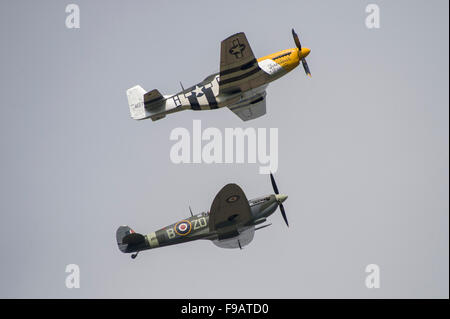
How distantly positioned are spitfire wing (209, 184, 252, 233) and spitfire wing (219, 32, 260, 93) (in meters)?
6.24

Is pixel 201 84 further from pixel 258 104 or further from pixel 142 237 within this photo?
pixel 142 237

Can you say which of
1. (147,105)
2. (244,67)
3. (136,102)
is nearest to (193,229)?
(147,105)

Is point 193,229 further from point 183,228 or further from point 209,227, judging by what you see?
point 209,227

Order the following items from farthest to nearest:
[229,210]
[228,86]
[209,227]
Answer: [228,86] → [209,227] → [229,210]

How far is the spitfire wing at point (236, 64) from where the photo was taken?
3453cm

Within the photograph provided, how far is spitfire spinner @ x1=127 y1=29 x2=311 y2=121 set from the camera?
35.3 metres

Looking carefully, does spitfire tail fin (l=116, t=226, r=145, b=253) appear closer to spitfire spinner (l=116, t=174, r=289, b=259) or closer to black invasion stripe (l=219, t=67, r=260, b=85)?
spitfire spinner (l=116, t=174, r=289, b=259)

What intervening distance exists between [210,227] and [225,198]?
6.53 feet

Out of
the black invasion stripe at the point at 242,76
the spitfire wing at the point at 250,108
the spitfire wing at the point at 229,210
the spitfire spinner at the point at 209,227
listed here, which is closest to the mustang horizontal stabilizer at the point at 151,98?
the black invasion stripe at the point at 242,76

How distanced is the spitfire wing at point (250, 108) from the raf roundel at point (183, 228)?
7.91 m

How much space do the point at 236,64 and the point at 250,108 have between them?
4460mm

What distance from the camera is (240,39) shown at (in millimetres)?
34438

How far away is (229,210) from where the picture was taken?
1284 inches
